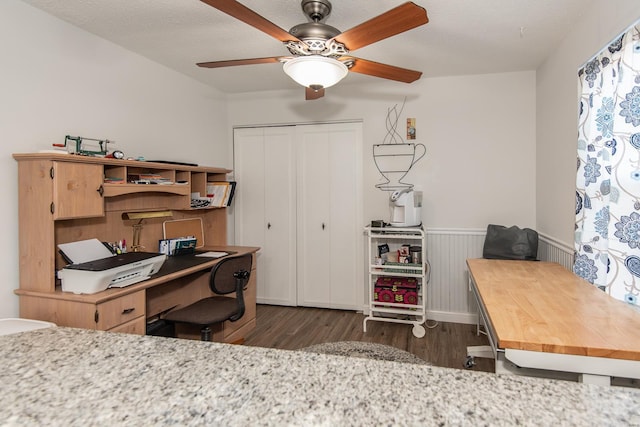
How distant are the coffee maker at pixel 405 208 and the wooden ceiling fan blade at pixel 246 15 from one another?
1817mm

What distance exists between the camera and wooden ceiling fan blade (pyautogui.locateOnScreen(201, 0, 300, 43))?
1498 mm

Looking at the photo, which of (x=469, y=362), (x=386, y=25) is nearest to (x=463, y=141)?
(x=469, y=362)

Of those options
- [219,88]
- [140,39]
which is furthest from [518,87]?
[140,39]

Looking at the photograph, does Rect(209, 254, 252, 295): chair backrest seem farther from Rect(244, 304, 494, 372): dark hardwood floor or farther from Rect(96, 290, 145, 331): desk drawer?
Rect(244, 304, 494, 372): dark hardwood floor

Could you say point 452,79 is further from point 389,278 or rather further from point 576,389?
point 576,389

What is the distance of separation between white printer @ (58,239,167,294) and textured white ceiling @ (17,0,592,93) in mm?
1453

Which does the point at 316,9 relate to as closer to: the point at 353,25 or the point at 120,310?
the point at 353,25

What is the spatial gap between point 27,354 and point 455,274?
3407 millimetres

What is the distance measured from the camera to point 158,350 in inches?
36.1

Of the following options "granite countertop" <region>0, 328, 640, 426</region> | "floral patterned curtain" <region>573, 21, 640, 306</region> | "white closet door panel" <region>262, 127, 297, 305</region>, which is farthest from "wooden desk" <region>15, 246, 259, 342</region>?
"floral patterned curtain" <region>573, 21, 640, 306</region>

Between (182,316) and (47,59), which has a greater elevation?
(47,59)

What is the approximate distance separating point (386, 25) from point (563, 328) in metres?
1.44

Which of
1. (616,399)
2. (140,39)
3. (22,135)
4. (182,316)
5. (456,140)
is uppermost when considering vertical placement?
(140,39)

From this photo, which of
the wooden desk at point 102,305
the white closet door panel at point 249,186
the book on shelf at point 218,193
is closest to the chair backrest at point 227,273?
the wooden desk at point 102,305
